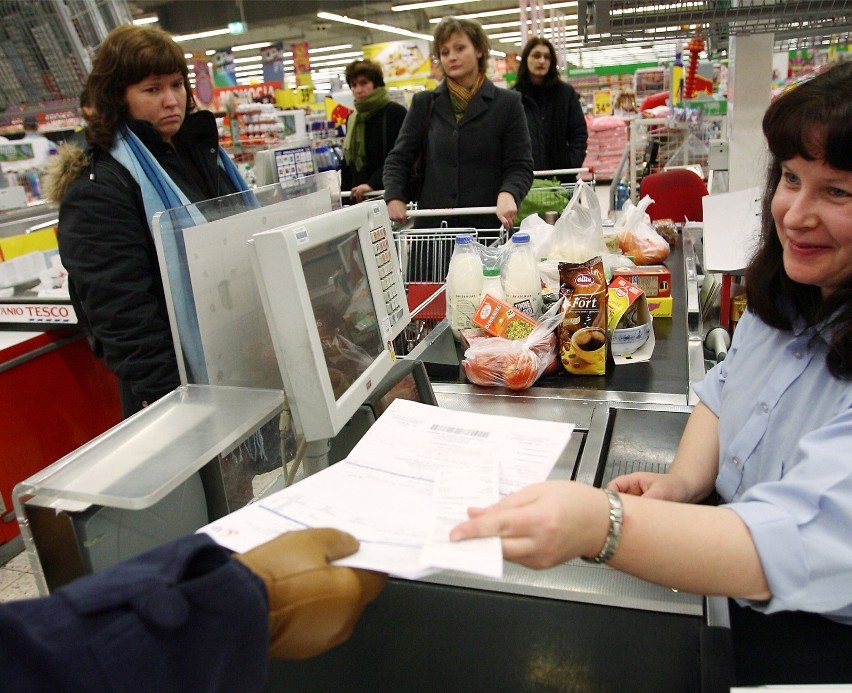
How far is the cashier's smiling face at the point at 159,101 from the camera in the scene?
1.94 meters

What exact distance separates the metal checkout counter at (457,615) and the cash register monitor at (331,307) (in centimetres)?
9

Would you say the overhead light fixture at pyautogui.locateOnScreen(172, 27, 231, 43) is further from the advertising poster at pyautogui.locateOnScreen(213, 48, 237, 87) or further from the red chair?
the red chair

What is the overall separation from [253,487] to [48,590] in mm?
400

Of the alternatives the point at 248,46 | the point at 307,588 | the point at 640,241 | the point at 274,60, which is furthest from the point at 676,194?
the point at 248,46

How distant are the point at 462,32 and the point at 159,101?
1.80m

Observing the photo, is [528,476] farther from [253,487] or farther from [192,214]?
[192,214]

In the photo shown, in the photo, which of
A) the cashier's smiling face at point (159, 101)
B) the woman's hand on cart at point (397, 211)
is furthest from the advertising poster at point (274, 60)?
the cashier's smiling face at point (159, 101)

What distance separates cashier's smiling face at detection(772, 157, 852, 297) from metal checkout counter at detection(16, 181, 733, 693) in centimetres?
49

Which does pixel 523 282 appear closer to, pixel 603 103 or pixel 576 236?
pixel 576 236

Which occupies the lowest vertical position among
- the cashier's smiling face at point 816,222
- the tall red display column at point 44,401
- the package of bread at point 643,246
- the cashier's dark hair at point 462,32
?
the tall red display column at point 44,401

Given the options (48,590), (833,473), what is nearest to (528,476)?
(833,473)

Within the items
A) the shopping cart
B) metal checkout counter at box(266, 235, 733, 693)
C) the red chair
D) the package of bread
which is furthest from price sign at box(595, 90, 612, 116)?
metal checkout counter at box(266, 235, 733, 693)

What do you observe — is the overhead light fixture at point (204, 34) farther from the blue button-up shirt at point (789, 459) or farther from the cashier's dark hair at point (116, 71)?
the blue button-up shirt at point (789, 459)

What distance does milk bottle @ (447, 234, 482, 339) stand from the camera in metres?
1.87
